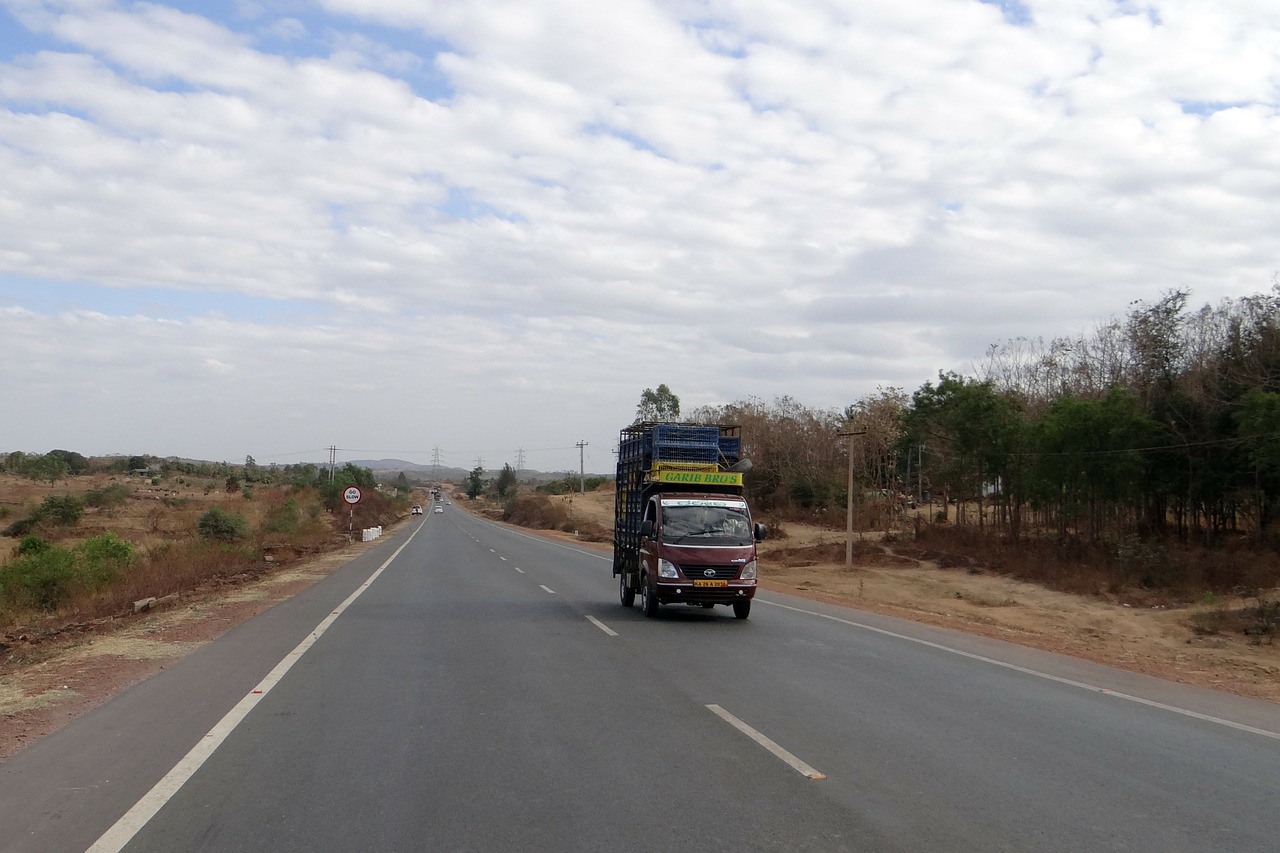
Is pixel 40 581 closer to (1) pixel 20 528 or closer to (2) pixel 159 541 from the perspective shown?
(2) pixel 159 541

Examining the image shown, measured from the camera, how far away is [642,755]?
24.6 ft

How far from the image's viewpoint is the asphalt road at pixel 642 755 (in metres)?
5.77

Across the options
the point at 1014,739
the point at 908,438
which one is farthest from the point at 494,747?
the point at 908,438

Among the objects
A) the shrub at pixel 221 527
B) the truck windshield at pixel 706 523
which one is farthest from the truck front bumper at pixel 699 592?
the shrub at pixel 221 527

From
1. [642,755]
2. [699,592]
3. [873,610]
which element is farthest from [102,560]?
[642,755]

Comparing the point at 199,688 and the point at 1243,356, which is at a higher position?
the point at 1243,356

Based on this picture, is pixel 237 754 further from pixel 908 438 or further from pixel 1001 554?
pixel 908 438

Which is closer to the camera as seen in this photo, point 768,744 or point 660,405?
point 768,744

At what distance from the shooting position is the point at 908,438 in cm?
5672

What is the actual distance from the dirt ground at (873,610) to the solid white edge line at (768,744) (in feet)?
19.4

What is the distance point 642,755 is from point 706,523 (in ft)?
31.3

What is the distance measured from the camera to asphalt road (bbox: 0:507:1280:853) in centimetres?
577

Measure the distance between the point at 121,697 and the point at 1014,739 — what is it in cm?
870

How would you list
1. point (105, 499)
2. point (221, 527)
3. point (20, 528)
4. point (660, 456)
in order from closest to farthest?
point (660, 456), point (221, 527), point (20, 528), point (105, 499)
